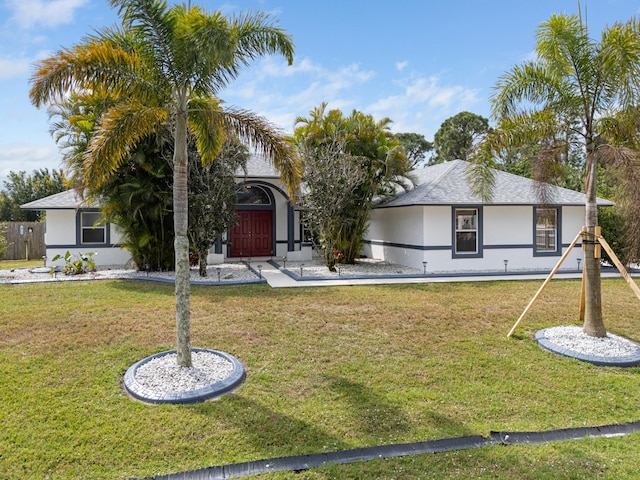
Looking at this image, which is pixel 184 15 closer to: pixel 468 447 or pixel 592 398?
pixel 468 447

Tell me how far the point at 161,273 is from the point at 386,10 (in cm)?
1031

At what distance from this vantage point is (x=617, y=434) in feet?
13.6

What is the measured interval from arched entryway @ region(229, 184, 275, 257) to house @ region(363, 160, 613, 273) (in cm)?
534

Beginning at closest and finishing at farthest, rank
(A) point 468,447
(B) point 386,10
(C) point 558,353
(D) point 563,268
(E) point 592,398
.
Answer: (A) point 468,447, (E) point 592,398, (C) point 558,353, (B) point 386,10, (D) point 563,268

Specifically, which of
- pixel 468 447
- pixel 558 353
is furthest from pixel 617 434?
pixel 558 353

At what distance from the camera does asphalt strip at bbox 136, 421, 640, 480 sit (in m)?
3.52

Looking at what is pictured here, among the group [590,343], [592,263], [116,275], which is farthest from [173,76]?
[116,275]

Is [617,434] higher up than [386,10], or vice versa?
[386,10]

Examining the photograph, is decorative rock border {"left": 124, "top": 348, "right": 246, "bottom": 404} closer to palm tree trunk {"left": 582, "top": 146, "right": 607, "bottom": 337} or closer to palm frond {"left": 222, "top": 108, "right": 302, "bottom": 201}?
palm frond {"left": 222, "top": 108, "right": 302, "bottom": 201}

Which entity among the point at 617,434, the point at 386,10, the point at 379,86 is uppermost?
the point at 386,10

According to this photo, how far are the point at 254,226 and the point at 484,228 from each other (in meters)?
9.29

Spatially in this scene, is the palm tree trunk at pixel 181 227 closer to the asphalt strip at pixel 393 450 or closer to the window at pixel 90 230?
the asphalt strip at pixel 393 450

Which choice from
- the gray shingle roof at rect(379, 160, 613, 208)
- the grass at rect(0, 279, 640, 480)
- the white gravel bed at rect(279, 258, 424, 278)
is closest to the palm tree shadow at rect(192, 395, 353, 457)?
the grass at rect(0, 279, 640, 480)

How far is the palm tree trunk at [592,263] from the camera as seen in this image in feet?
22.2
